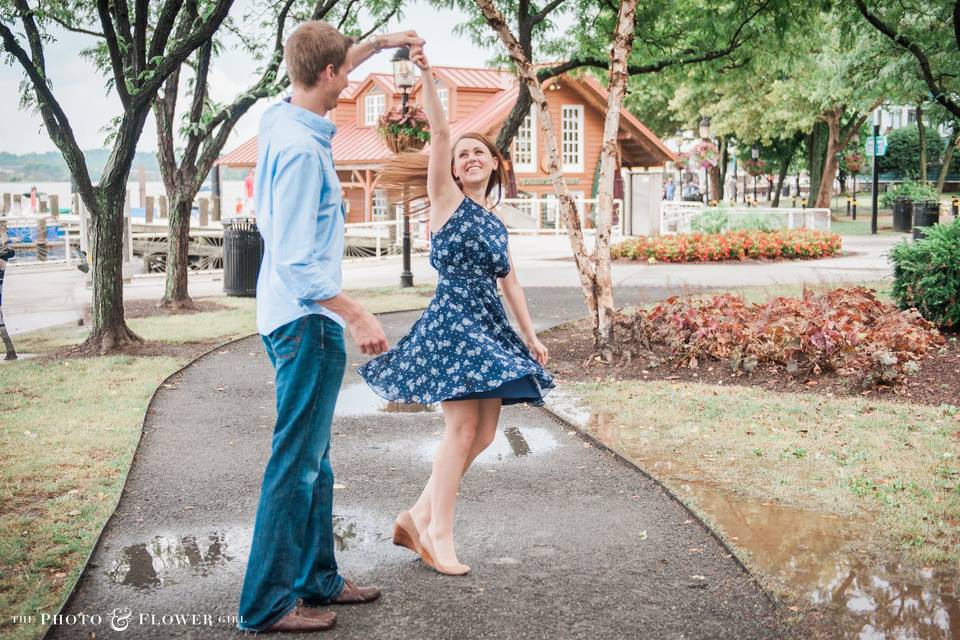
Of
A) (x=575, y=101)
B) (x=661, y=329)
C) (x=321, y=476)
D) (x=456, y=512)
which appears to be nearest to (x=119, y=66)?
(x=661, y=329)

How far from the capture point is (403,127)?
1802 centimetres

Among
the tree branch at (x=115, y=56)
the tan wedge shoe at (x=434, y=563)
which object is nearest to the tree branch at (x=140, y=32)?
the tree branch at (x=115, y=56)

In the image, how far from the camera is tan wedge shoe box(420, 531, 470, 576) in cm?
423

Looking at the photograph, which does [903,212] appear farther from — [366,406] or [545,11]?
[366,406]

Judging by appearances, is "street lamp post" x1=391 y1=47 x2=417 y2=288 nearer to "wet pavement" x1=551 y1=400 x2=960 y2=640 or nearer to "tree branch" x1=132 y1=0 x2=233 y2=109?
"tree branch" x1=132 y1=0 x2=233 y2=109

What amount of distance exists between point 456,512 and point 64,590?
6.40 feet

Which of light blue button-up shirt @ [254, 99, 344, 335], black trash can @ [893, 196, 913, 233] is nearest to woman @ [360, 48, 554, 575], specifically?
light blue button-up shirt @ [254, 99, 344, 335]

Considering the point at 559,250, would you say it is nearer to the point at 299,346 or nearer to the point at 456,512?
the point at 456,512

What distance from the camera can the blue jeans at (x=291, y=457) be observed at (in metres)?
3.48

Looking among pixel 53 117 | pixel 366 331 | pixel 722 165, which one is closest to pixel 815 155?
pixel 722 165

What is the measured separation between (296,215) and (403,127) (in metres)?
15.1

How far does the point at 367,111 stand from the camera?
1630 inches

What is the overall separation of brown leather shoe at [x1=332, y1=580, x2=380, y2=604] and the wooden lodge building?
33632 millimetres

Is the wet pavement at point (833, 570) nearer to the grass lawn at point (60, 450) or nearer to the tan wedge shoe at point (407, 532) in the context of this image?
the tan wedge shoe at point (407, 532)
